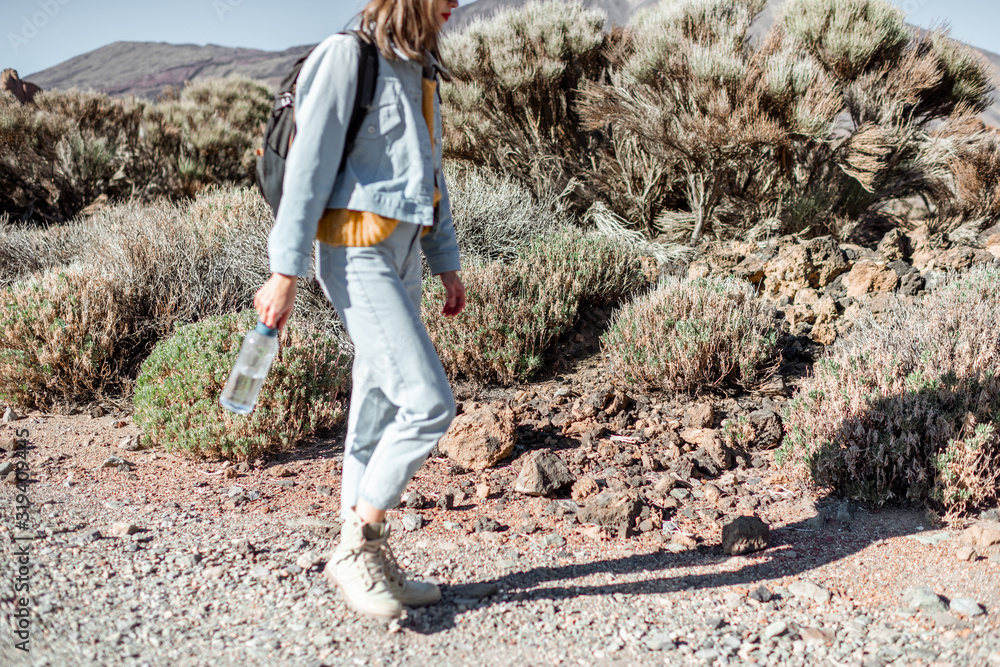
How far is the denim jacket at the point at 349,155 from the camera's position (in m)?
1.68

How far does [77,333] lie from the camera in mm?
4051

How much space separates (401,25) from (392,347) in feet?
2.59

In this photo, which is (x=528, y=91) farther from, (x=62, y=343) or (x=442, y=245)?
(x=442, y=245)

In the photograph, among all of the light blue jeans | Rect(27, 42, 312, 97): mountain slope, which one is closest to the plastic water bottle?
the light blue jeans

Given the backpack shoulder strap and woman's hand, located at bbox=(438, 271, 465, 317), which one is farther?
woman's hand, located at bbox=(438, 271, 465, 317)

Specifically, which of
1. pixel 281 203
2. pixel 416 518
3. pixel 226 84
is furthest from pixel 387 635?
pixel 226 84

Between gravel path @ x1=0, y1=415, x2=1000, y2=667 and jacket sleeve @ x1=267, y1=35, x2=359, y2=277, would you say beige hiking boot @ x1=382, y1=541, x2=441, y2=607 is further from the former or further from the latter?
jacket sleeve @ x1=267, y1=35, x2=359, y2=277

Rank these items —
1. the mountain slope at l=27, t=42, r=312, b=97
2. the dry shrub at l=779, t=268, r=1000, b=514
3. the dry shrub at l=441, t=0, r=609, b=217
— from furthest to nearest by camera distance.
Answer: the mountain slope at l=27, t=42, r=312, b=97, the dry shrub at l=441, t=0, r=609, b=217, the dry shrub at l=779, t=268, r=1000, b=514

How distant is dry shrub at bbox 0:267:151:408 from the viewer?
155 inches

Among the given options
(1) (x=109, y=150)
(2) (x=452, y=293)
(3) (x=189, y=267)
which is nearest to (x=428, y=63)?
(2) (x=452, y=293)

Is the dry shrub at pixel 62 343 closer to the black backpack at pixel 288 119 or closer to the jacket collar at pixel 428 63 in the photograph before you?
the black backpack at pixel 288 119

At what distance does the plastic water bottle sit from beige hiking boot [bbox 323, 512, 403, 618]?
17.2 inches

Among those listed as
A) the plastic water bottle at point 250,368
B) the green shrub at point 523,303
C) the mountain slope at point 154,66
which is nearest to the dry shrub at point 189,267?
the green shrub at point 523,303

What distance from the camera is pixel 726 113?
18.5 feet
